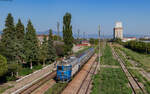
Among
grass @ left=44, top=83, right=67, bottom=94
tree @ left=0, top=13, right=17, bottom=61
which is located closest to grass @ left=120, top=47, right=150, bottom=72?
grass @ left=44, top=83, right=67, bottom=94

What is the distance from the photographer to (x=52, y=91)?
59.9 ft

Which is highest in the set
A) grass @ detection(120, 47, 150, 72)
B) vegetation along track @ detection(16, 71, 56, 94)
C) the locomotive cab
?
the locomotive cab

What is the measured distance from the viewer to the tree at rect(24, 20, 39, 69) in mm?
29892

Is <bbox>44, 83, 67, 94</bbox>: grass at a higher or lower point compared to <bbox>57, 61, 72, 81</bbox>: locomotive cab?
lower

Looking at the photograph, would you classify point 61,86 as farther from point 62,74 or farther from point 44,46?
point 44,46

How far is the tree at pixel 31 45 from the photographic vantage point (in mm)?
29892

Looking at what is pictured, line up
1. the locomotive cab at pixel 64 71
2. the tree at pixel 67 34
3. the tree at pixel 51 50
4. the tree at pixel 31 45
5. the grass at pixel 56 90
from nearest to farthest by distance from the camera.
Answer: the grass at pixel 56 90
the locomotive cab at pixel 64 71
the tree at pixel 31 45
the tree at pixel 51 50
the tree at pixel 67 34

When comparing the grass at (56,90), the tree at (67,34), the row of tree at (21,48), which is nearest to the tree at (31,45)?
the row of tree at (21,48)

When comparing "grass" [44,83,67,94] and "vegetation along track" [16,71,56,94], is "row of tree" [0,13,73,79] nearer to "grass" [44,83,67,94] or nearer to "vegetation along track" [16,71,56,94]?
"vegetation along track" [16,71,56,94]

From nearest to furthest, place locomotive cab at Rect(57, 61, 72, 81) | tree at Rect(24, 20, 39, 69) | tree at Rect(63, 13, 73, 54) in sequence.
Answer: locomotive cab at Rect(57, 61, 72, 81) < tree at Rect(24, 20, 39, 69) < tree at Rect(63, 13, 73, 54)

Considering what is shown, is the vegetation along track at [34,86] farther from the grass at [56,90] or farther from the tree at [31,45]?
the tree at [31,45]

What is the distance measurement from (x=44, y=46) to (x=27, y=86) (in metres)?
14.4

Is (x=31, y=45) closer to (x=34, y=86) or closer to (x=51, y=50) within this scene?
(x=51, y=50)

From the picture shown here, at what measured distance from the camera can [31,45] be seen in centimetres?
3059
